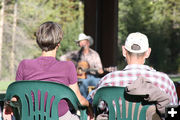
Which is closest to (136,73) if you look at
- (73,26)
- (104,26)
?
(104,26)

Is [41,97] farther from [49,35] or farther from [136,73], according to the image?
[136,73]

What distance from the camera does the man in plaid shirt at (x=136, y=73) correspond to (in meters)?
2.88

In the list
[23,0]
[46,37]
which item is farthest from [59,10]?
[46,37]

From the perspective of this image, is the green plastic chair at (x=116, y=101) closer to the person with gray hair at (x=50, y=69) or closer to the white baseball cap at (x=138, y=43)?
the person with gray hair at (x=50, y=69)

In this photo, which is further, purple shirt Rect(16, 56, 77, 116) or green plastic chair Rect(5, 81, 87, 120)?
purple shirt Rect(16, 56, 77, 116)

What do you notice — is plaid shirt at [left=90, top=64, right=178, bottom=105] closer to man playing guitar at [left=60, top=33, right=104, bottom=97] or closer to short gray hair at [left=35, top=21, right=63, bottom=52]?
short gray hair at [left=35, top=21, right=63, bottom=52]

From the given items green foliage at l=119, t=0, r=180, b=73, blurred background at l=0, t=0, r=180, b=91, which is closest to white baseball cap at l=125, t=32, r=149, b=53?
green foliage at l=119, t=0, r=180, b=73

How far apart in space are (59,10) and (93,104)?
7315 millimetres

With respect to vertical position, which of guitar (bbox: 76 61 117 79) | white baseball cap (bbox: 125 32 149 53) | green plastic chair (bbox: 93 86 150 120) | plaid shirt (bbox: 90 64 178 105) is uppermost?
white baseball cap (bbox: 125 32 149 53)

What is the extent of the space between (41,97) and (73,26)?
7117 millimetres

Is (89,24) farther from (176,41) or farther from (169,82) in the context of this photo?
(169,82)

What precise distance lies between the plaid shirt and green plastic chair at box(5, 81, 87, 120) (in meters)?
0.29

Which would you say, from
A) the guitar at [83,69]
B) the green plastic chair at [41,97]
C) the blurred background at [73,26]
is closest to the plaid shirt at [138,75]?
the green plastic chair at [41,97]

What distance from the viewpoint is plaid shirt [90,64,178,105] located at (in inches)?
113
